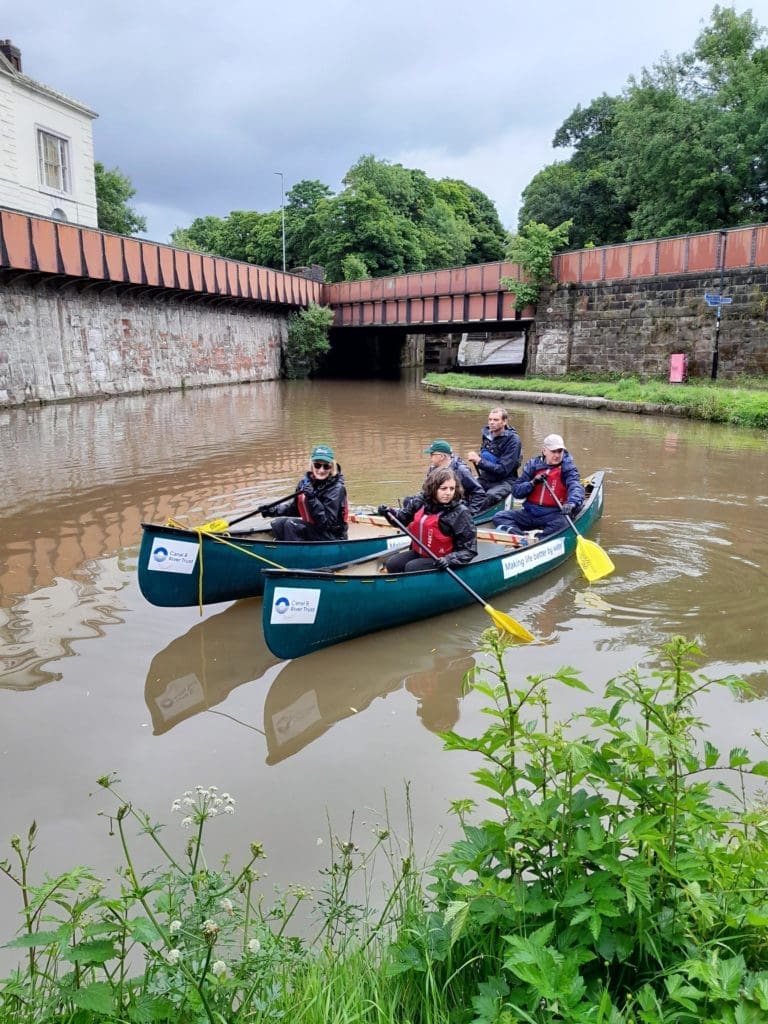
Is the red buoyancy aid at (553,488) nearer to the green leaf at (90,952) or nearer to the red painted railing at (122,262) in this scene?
the green leaf at (90,952)

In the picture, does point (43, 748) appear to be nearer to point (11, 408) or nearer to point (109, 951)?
point (109, 951)

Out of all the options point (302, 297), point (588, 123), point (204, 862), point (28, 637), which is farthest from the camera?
point (588, 123)

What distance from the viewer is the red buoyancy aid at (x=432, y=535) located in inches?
276

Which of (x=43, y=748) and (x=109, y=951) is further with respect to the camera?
(x=43, y=748)

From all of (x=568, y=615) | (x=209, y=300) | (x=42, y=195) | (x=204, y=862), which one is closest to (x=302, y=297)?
(x=209, y=300)

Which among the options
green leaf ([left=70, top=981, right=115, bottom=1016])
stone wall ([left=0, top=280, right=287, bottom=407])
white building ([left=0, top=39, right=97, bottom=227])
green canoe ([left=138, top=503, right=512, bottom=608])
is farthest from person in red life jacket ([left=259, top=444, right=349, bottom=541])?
white building ([left=0, top=39, right=97, bottom=227])

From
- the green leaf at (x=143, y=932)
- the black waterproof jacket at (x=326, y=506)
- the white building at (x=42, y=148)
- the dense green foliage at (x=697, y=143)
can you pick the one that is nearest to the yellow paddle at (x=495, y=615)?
the black waterproof jacket at (x=326, y=506)

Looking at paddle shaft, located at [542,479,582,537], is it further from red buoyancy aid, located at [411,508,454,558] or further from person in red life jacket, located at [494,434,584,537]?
red buoyancy aid, located at [411,508,454,558]

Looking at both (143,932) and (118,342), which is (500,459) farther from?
(118,342)

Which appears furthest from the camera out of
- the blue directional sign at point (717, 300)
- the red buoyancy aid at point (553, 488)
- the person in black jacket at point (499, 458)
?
the blue directional sign at point (717, 300)

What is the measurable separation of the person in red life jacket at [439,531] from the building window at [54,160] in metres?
30.0

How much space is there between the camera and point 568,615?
736 centimetres

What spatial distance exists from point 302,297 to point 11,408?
19825mm

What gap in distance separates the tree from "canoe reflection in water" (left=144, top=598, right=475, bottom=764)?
46.8m
